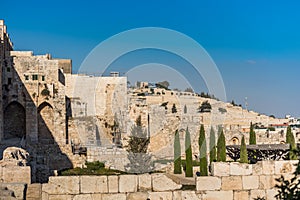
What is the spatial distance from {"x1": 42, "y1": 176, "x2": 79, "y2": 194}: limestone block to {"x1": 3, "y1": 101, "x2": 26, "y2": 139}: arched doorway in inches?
955

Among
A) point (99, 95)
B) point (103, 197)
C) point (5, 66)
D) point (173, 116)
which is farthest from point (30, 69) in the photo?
point (103, 197)

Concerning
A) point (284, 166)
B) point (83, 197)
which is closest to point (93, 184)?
point (83, 197)

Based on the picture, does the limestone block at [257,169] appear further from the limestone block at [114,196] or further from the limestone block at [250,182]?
the limestone block at [114,196]

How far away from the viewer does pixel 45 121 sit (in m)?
30.4

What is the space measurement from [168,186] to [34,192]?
178cm

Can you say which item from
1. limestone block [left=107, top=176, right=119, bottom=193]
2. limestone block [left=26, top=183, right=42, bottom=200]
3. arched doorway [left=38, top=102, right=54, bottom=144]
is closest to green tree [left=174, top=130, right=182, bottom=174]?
arched doorway [left=38, top=102, right=54, bottom=144]

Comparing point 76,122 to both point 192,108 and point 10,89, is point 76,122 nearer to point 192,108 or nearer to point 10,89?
point 10,89

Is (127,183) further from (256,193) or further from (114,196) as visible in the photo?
(256,193)

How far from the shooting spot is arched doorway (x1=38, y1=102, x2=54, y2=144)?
98.6 feet

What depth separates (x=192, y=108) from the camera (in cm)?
3800

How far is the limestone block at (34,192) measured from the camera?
6305 millimetres

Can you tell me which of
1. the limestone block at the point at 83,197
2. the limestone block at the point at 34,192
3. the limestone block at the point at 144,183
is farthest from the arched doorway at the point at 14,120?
the limestone block at the point at 144,183

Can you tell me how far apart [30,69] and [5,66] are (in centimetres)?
160

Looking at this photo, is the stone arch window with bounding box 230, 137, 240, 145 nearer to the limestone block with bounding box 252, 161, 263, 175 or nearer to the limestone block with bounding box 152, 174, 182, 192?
the limestone block with bounding box 252, 161, 263, 175
